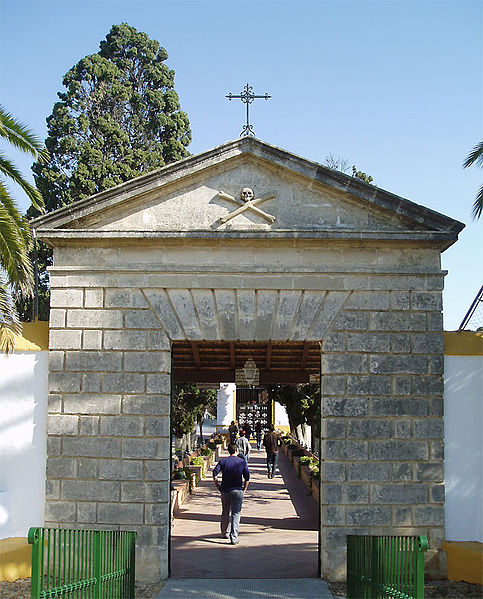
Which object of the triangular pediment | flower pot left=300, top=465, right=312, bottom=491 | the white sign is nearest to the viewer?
the triangular pediment

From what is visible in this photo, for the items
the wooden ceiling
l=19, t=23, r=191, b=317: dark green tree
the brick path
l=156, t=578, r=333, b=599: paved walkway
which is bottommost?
l=156, t=578, r=333, b=599: paved walkway

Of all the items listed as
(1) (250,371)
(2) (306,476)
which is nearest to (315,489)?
(2) (306,476)

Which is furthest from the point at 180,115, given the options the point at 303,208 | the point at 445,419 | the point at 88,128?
the point at 445,419

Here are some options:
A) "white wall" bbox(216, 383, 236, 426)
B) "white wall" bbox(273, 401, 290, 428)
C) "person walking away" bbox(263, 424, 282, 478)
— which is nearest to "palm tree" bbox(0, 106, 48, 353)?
"person walking away" bbox(263, 424, 282, 478)

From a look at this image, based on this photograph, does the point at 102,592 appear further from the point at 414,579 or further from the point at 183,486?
the point at 183,486

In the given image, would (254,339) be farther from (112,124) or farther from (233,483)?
(112,124)

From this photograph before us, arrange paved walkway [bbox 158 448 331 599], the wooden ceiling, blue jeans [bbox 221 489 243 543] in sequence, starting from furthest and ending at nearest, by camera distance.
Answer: the wooden ceiling
blue jeans [bbox 221 489 243 543]
paved walkway [bbox 158 448 331 599]

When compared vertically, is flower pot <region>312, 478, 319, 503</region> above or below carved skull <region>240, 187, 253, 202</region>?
below

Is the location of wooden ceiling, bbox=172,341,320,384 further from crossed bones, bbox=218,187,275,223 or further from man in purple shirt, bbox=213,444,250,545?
crossed bones, bbox=218,187,275,223

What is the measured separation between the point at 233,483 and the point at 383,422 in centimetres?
296

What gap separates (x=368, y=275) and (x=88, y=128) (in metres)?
15.3

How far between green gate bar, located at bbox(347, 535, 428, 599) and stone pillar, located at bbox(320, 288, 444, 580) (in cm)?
117

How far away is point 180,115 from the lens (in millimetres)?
24125

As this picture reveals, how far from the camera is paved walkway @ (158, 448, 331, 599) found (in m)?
9.31
